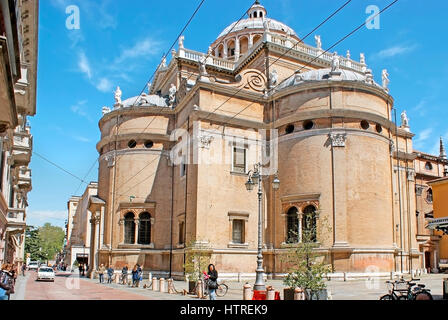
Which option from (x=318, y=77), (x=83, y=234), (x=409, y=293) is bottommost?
(x=409, y=293)

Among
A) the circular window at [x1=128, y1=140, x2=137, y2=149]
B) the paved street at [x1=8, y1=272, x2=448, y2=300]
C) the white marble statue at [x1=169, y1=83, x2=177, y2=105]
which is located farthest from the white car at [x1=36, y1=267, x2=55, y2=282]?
the white marble statue at [x1=169, y1=83, x2=177, y2=105]

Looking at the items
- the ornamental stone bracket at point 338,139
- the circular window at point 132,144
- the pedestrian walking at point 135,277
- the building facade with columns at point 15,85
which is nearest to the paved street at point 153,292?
the pedestrian walking at point 135,277

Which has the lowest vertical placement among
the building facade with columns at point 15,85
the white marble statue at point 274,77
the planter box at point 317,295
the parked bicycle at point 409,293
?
the planter box at point 317,295

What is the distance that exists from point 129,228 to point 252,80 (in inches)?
586

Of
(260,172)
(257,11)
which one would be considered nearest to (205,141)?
(260,172)

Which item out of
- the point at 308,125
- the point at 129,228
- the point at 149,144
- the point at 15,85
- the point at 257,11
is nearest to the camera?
the point at 15,85

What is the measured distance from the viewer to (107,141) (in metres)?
38.4

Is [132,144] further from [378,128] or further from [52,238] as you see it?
[52,238]

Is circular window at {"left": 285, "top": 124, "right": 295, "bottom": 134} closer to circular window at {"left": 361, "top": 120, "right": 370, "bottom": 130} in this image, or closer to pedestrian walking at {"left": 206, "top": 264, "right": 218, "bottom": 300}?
circular window at {"left": 361, "top": 120, "right": 370, "bottom": 130}

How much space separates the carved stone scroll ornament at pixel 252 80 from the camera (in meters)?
33.8

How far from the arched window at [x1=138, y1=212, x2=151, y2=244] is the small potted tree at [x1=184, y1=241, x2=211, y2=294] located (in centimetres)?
673

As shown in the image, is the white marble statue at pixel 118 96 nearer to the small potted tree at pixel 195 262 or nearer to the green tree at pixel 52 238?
the small potted tree at pixel 195 262

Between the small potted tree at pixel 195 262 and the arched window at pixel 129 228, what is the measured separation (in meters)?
7.50

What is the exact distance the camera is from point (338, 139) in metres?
30.5
